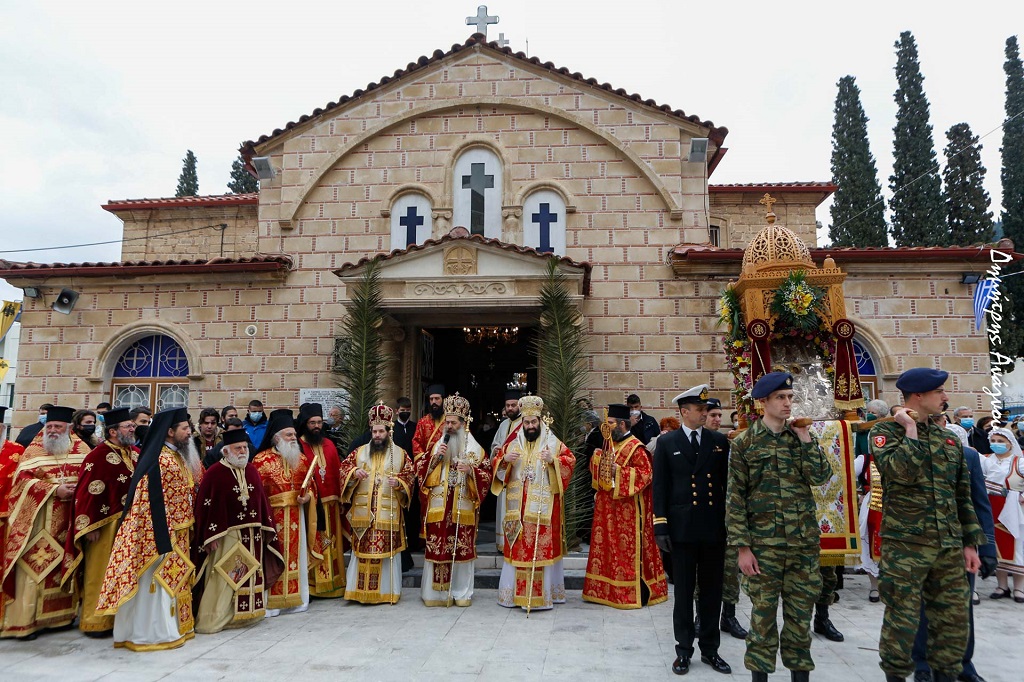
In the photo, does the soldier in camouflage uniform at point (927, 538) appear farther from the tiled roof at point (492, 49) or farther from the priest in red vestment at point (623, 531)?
the tiled roof at point (492, 49)

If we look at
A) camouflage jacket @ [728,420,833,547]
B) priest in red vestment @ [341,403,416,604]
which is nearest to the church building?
priest in red vestment @ [341,403,416,604]

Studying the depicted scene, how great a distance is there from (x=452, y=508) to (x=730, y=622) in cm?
299

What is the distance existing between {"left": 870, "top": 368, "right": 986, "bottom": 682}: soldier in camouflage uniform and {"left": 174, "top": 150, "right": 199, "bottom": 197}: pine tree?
29.6 m

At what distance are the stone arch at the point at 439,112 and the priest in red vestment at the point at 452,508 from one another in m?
5.81

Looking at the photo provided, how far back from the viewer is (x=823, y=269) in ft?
24.7

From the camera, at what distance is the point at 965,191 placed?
23359mm

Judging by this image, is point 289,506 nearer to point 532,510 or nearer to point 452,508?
point 452,508

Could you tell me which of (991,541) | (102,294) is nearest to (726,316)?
(991,541)

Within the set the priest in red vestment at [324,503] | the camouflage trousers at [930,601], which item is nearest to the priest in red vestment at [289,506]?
the priest in red vestment at [324,503]

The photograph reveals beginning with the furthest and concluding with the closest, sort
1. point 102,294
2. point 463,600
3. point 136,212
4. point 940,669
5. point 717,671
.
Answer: point 136,212 → point 102,294 → point 463,600 → point 717,671 → point 940,669

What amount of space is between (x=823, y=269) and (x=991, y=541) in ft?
12.3

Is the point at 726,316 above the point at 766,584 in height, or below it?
above

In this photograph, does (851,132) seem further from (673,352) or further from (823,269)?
(823,269)

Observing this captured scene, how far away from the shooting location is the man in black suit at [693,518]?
203 inches
